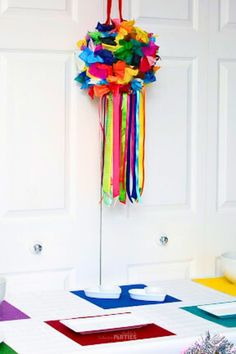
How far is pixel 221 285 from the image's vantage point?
2.78 metres

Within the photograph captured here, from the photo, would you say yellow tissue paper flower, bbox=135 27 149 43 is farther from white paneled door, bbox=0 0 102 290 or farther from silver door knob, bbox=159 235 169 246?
silver door knob, bbox=159 235 169 246

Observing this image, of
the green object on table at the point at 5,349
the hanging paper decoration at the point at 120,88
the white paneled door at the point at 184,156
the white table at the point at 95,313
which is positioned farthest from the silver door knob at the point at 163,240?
the green object on table at the point at 5,349

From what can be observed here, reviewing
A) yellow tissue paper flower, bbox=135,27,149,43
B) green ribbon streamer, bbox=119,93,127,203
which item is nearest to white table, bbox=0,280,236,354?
green ribbon streamer, bbox=119,93,127,203

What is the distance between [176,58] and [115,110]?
0.39m

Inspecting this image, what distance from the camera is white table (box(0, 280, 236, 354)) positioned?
193 centimetres

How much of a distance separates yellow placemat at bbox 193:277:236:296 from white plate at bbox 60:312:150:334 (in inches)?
21.7

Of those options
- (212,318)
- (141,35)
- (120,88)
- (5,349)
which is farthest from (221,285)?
(5,349)

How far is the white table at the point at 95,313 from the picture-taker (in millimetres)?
1935

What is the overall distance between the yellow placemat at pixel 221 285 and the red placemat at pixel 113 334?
60 centimetres

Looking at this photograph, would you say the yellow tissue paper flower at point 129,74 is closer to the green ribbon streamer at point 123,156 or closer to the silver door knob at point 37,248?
the green ribbon streamer at point 123,156

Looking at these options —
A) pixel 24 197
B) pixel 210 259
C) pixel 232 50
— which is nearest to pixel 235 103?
pixel 232 50

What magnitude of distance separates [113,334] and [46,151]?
3.40ft

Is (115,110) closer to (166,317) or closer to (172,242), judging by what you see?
(172,242)

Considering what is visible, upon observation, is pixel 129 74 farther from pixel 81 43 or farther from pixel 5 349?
pixel 5 349
